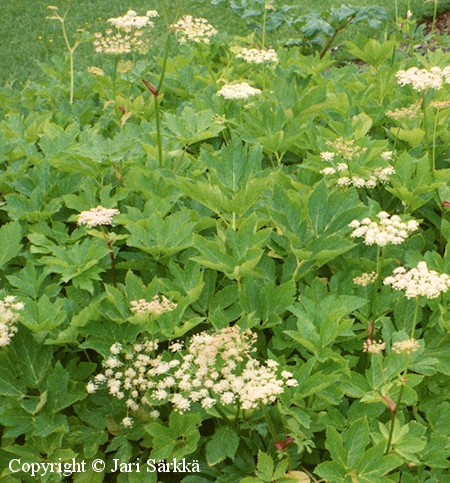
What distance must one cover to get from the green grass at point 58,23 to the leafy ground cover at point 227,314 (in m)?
6.85

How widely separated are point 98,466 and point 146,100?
229cm

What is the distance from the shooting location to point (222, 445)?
172cm

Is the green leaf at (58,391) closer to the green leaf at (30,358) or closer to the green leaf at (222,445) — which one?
the green leaf at (30,358)

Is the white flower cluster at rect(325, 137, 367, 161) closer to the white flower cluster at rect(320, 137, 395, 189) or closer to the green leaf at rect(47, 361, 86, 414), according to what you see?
the white flower cluster at rect(320, 137, 395, 189)

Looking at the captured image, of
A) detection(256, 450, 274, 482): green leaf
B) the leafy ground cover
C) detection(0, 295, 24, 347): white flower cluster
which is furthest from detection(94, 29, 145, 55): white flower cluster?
detection(256, 450, 274, 482): green leaf

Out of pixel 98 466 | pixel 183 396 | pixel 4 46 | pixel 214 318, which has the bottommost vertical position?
pixel 4 46

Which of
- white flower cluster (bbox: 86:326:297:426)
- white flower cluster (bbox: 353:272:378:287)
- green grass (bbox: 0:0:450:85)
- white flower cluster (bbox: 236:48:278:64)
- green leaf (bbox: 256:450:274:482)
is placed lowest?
green grass (bbox: 0:0:450:85)

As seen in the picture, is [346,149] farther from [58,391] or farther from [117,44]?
[58,391]

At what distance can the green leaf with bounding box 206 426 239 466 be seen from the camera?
66.6 inches

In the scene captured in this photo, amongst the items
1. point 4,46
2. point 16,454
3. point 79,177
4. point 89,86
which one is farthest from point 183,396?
point 4,46

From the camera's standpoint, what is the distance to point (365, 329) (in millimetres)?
2014

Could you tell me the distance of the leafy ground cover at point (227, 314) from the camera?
5.52 feet

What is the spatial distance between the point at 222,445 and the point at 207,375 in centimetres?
21

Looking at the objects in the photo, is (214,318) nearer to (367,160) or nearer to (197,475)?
(197,475)
